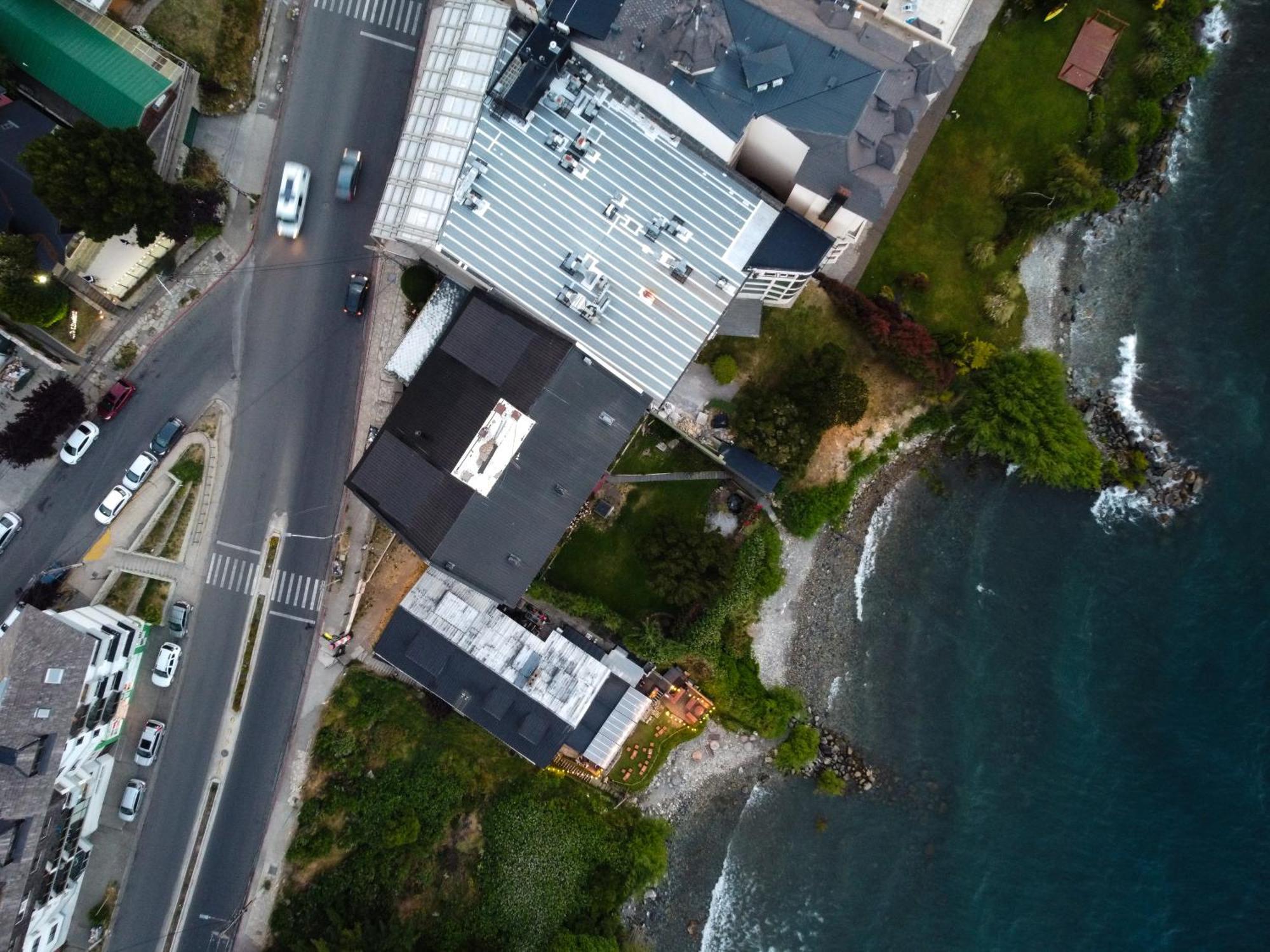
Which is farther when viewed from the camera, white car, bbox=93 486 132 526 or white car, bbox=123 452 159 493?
white car, bbox=123 452 159 493

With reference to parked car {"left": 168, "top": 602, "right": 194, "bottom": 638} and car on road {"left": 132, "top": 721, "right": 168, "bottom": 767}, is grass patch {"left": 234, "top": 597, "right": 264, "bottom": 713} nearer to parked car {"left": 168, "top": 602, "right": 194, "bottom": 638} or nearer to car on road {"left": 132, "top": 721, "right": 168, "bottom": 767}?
parked car {"left": 168, "top": 602, "right": 194, "bottom": 638}

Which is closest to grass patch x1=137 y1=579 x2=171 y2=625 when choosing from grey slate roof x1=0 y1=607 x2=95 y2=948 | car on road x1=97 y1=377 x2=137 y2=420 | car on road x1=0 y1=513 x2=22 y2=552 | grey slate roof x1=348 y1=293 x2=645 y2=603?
grey slate roof x1=0 y1=607 x2=95 y2=948

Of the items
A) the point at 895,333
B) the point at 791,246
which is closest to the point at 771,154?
the point at 791,246

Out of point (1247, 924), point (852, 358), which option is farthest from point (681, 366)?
point (1247, 924)

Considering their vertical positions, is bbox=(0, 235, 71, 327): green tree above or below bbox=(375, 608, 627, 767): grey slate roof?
above

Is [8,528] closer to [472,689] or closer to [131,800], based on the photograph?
[131,800]

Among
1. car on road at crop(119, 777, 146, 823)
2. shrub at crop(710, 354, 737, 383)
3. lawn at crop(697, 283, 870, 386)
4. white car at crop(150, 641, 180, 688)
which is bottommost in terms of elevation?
car on road at crop(119, 777, 146, 823)
